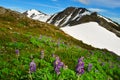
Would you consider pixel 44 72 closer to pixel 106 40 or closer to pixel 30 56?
pixel 30 56

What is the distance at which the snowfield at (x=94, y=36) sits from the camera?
55.3 meters

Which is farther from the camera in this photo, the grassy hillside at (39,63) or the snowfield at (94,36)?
the snowfield at (94,36)

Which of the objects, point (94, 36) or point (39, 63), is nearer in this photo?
point (39, 63)

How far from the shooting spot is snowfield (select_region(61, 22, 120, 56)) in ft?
181

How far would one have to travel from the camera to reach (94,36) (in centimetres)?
6106

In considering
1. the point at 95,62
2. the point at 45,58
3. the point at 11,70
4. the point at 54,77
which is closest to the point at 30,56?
the point at 45,58

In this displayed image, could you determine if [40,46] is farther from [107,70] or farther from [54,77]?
[54,77]

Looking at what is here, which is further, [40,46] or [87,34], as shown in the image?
[87,34]

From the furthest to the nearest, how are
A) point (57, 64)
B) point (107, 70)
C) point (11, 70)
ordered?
point (107, 70) < point (11, 70) < point (57, 64)

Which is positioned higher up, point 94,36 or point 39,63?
point 39,63

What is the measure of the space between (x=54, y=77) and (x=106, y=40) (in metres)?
47.7

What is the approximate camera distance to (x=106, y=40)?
60.3 metres


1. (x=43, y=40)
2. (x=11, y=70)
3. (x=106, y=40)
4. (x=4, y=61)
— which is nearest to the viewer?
(x=11, y=70)

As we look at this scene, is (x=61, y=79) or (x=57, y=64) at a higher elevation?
(x=57, y=64)
